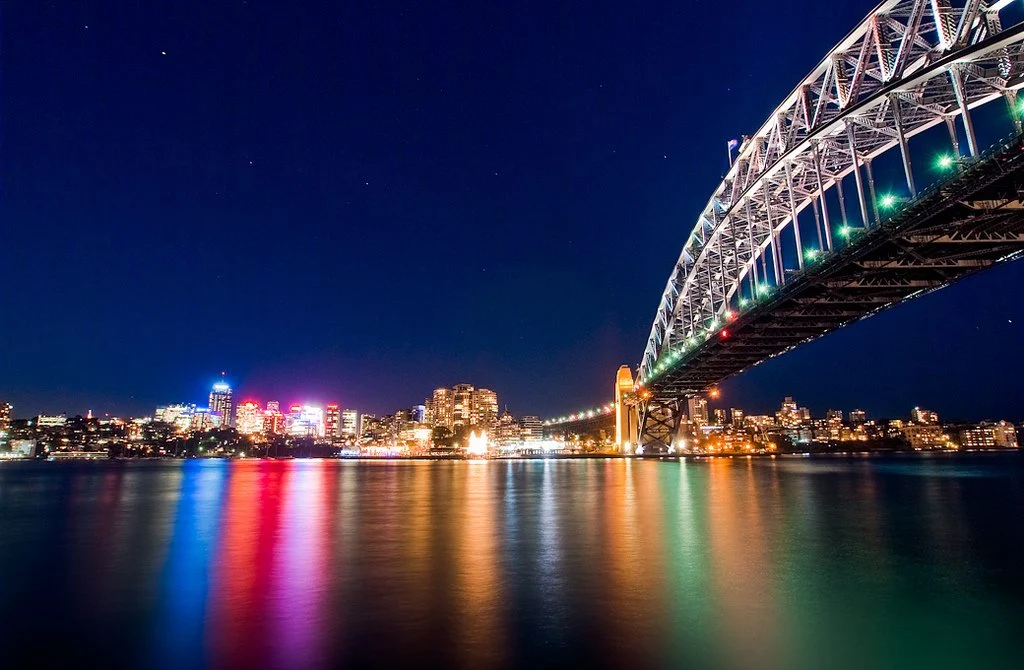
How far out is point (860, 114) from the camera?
98.8 ft

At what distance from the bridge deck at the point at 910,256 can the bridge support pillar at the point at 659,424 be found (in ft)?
135

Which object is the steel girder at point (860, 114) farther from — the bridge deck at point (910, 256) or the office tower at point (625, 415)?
the office tower at point (625, 415)

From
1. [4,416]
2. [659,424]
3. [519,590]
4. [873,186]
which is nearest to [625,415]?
[659,424]

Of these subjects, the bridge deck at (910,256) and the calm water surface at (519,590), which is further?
the bridge deck at (910,256)

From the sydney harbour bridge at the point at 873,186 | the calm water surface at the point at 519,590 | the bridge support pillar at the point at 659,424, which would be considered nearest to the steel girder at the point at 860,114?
the sydney harbour bridge at the point at 873,186

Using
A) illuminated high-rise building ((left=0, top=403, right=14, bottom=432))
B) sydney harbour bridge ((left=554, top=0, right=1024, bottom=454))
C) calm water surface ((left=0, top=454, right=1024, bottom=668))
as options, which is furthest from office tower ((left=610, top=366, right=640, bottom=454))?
illuminated high-rise building ((left=0, top=403, right=14, bottom=432))

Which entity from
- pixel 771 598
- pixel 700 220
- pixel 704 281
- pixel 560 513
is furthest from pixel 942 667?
pixel 704 281

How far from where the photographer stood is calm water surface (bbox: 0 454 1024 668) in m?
7.90

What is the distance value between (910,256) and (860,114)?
738cm

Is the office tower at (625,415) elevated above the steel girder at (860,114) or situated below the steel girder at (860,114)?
below

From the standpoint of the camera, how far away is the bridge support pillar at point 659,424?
291 feet

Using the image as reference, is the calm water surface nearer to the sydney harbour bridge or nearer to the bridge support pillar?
the sydney harbour bridge

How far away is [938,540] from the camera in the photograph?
16.6 m

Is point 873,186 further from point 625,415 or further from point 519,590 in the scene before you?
point 625,415
